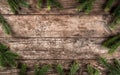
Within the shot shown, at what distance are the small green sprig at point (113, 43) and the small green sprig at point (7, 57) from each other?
0.72 metres

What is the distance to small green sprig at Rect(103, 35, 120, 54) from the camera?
202 centimetres

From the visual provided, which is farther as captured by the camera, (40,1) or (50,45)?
(50,45)

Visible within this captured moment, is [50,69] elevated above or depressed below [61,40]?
below

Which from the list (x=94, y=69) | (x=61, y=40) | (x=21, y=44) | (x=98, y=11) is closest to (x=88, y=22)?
(x=98, y=11)

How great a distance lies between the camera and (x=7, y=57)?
2023 millimetres

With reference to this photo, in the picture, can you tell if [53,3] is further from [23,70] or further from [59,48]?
[23,70]

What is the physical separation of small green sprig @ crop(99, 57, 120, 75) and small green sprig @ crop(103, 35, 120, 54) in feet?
0.30

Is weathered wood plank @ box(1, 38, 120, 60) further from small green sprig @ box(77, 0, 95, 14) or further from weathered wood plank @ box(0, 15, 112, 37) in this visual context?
small green sprig @ box(77, 0, 95, 14)

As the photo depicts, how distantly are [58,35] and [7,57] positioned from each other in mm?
429

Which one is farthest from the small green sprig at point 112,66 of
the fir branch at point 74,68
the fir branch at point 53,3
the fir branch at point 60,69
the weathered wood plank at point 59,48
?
the fir branch at point 53,3

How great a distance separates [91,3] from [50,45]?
474 mm

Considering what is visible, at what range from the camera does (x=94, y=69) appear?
2.16 m

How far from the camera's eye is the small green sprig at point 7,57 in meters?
2.01

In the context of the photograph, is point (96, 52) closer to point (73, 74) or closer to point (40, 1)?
point (73, 74)
